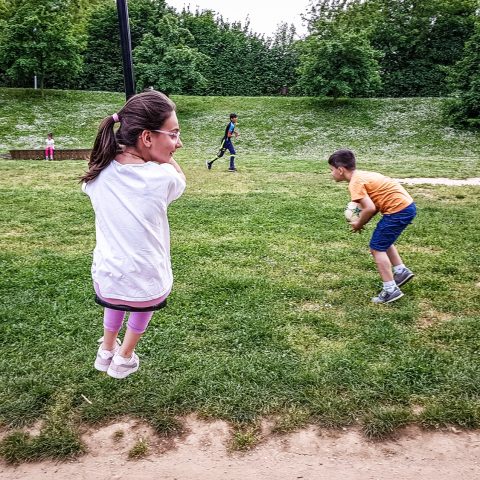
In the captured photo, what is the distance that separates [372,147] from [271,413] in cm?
2150

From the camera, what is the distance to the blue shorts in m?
4.75

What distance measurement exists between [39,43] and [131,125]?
31.7 meters

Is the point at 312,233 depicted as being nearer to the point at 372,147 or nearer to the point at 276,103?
the point at 372,147

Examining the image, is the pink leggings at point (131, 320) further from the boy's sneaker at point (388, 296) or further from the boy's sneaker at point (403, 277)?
the boy's sneaker at point (403, 277)

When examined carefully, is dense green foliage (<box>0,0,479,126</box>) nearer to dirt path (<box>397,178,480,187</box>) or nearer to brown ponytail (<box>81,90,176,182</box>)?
dirt path (<box>397,178,480,187</box>)

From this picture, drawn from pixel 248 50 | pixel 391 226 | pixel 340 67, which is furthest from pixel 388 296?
pixel 248 50

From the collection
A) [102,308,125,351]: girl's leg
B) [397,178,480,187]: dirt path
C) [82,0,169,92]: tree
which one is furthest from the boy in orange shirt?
[82,0,169,92]: tree

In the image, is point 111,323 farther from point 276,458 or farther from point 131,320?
point 276,458

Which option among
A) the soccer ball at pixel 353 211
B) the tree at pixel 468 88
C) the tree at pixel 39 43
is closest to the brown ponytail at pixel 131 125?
the soccer ball at pixel 353 211

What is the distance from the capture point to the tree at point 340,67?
90.8 ft

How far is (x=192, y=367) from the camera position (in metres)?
3.60

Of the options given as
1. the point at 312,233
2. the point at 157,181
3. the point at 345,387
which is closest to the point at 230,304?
the point at 345,387

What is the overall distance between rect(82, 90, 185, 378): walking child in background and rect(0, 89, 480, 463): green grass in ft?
3.42

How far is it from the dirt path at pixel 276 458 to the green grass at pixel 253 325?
0.10m
